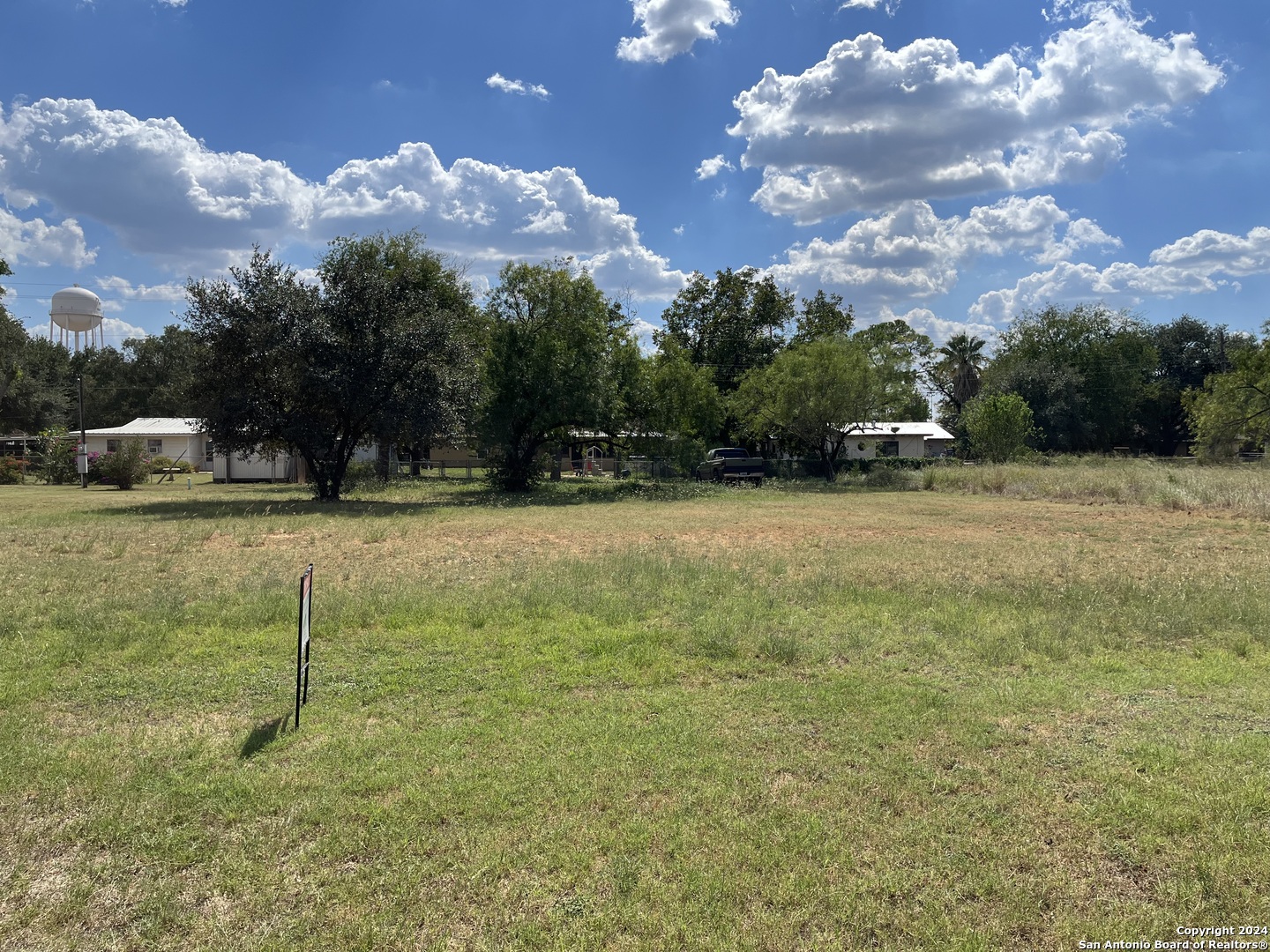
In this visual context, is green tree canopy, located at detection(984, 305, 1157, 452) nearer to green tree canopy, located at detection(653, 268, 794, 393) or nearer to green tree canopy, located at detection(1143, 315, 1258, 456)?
green tree canopy, located at detection(1143, 315, 1258, 456)

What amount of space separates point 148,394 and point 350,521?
62.5 meters

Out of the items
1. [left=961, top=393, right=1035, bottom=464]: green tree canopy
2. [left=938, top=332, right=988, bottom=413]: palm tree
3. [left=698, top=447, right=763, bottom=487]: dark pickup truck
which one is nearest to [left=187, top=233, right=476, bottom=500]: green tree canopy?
[left=698, top=447, right=763, bottom=487]: dark pickup truck

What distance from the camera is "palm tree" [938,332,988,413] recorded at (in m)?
69.9

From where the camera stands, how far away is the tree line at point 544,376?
21500mm

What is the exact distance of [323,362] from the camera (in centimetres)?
2109

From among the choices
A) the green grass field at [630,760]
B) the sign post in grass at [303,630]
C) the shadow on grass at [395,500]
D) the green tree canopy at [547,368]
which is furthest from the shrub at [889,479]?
the sign post in grass at [303,630]

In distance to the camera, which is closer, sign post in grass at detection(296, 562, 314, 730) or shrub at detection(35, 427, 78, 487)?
sign post in grass at detection(296, 562, 314, 730)

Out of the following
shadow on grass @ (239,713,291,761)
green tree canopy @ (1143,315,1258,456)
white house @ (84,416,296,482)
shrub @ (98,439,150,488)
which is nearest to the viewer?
shadow on grass @ (239,713,291,761)

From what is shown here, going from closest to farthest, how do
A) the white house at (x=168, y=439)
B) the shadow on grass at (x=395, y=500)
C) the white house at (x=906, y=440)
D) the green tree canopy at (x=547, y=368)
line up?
the shadow on grass at (x=395, y=500) → the green tree canopy at (x=547, y=368) → the white house at (x=168, y=439) → the white house at (x=906, y=440)

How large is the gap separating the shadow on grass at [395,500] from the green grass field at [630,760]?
889cm

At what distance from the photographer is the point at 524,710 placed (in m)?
5.15

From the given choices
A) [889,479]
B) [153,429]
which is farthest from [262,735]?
[153,429]

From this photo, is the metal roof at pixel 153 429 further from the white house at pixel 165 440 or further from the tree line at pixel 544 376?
the tree line at pixel 544 376

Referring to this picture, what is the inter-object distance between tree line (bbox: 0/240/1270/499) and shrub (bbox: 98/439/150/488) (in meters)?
4.89
